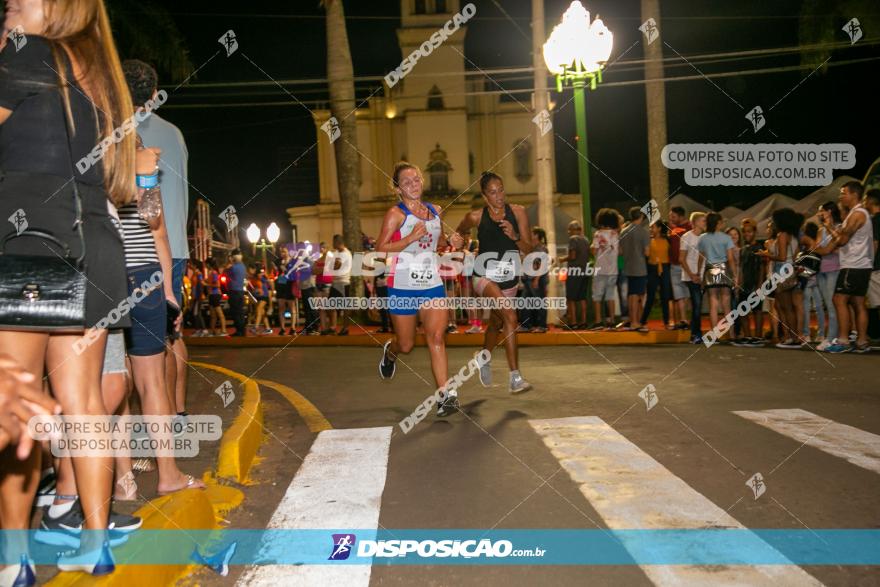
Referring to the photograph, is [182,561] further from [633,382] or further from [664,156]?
[664,156]

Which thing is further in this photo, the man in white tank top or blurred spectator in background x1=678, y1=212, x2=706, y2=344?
blurred spectator in background x1=678, y1=212, x2=706, y2=344

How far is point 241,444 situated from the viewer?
16.2 ft

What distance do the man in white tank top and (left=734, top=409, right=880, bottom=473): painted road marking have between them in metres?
4.79

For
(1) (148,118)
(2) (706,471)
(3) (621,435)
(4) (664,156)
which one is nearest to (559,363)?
(3) (621,435)

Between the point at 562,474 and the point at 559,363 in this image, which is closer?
the point at 562,474

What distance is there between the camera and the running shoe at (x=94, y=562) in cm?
282

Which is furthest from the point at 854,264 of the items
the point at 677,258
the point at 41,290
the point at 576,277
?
the point at 41,290

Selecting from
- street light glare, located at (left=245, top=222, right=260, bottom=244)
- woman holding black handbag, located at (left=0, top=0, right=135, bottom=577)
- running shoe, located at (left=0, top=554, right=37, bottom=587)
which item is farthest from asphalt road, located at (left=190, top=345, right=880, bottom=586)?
street light glare, located at (left=245, top=222, right=260, bottom=244)

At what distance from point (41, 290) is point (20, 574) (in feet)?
3.46

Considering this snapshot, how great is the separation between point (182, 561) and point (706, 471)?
2.93m

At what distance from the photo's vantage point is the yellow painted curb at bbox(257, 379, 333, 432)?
6.36 metres

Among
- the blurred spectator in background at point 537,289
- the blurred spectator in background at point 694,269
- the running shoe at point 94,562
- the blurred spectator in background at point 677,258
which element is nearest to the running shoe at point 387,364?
the running shoe at point 94,562

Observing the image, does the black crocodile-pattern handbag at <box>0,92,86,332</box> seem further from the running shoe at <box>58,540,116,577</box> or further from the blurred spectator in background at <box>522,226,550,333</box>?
the blurred spectator in background at <box>522,226,550,333</box>

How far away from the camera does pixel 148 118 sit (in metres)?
4.61
